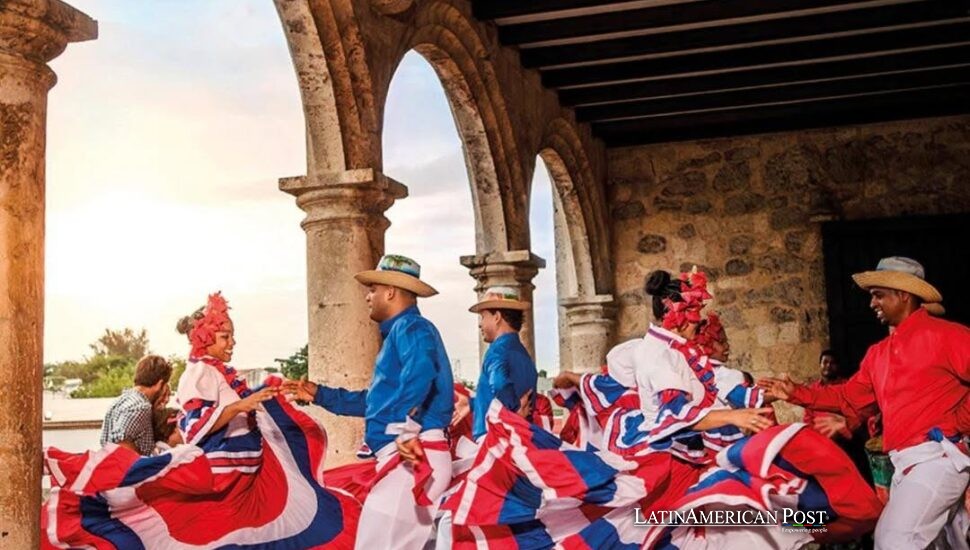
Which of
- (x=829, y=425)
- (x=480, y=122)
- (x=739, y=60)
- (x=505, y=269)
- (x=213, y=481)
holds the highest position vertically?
(x=739, y=60)

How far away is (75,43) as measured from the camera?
3.26 metres

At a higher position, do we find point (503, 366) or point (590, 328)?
point (590, 328)

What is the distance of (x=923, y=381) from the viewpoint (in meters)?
3.88

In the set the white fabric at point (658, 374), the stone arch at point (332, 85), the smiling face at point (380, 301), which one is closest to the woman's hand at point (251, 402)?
the smiling face at point (380, 301)

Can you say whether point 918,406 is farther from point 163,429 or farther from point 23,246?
point 163,429

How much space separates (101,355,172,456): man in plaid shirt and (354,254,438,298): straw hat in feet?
4.09

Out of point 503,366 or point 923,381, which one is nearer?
point 923,381

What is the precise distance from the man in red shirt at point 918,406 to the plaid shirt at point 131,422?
9.75 feet

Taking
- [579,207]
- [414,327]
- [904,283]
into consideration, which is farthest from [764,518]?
[579,207]

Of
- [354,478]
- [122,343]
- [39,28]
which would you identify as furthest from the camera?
[122,343]

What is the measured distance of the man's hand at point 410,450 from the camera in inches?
146

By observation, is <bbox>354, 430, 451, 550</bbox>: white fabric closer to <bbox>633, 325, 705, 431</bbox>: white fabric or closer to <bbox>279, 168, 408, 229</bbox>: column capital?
<bbox>633, 325, 705, 431</bbox>: white fabric

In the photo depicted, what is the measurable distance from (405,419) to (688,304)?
114cm

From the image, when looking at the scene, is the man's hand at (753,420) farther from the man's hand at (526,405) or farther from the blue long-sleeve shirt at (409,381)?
the man's hand at (526,405)
